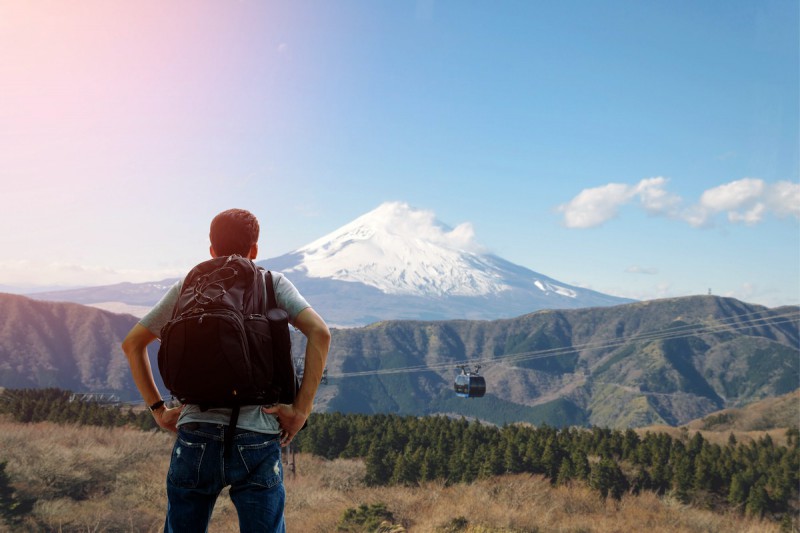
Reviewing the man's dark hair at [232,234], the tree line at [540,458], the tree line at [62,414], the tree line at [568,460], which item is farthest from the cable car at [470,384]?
the man's dark hair at [232,234]

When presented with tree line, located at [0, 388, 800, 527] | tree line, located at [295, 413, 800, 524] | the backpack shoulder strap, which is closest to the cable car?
tree line, located at [295, 413, 800, 524]

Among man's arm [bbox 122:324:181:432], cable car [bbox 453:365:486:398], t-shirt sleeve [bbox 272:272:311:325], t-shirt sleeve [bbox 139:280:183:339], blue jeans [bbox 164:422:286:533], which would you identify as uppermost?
t-shirt sleeve [bbox 272:272:311:325]

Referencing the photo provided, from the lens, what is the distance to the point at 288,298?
136 inches

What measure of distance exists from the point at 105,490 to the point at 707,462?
3588 centimetres

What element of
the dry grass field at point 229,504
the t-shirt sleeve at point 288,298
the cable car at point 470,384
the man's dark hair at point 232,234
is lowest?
the cable car at point 470,384

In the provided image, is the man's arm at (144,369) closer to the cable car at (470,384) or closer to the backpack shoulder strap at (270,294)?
the backpack shoulder strap at (270,294)

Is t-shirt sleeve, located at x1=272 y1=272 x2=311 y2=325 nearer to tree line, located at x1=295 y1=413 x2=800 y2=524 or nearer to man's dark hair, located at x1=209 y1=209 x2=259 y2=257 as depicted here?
man's dark hair, located at x1=209 y1=209 x2=259 y2=257

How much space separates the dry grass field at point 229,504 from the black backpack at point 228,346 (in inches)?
324

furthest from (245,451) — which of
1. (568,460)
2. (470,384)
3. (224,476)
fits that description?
(470,384)

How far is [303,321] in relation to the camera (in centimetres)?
336

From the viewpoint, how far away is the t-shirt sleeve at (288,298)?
135 inches

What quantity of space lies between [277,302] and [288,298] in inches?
2.9

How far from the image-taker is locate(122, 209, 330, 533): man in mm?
3217

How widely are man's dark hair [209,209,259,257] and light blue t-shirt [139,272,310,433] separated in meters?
0.28
